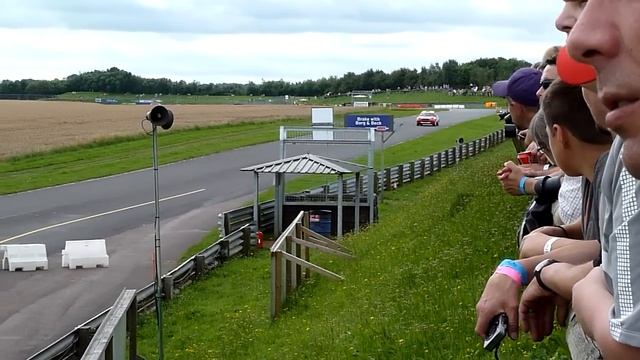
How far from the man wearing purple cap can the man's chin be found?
143 inches

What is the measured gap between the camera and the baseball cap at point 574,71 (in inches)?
92.8

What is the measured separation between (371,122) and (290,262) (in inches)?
591

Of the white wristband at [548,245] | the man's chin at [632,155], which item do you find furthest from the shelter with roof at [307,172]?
the man's chin at [632,155]

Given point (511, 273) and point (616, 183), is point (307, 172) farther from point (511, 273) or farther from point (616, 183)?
point (616, 183)

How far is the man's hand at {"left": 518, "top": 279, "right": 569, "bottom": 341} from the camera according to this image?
9.45 feet

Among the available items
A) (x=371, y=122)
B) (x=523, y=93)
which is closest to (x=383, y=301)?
(x=523, y=93)

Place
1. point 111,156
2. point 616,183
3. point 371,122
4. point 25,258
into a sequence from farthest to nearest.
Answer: point 111,156 → point 371,122 → point 25,258 → point 616,183

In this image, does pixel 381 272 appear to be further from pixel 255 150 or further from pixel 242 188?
pixel 255 150

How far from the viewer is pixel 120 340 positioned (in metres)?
8.42

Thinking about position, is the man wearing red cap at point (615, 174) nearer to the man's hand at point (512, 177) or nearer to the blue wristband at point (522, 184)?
the blue wristband at point (522, 184)

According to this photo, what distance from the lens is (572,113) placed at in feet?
10.4

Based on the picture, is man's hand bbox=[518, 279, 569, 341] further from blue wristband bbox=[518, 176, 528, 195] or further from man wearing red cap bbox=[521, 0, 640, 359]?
blue wristband bbox=[518, 176, 528, 195]

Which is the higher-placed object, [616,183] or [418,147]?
[616,183]

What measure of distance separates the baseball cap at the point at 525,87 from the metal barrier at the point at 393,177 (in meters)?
18.0
